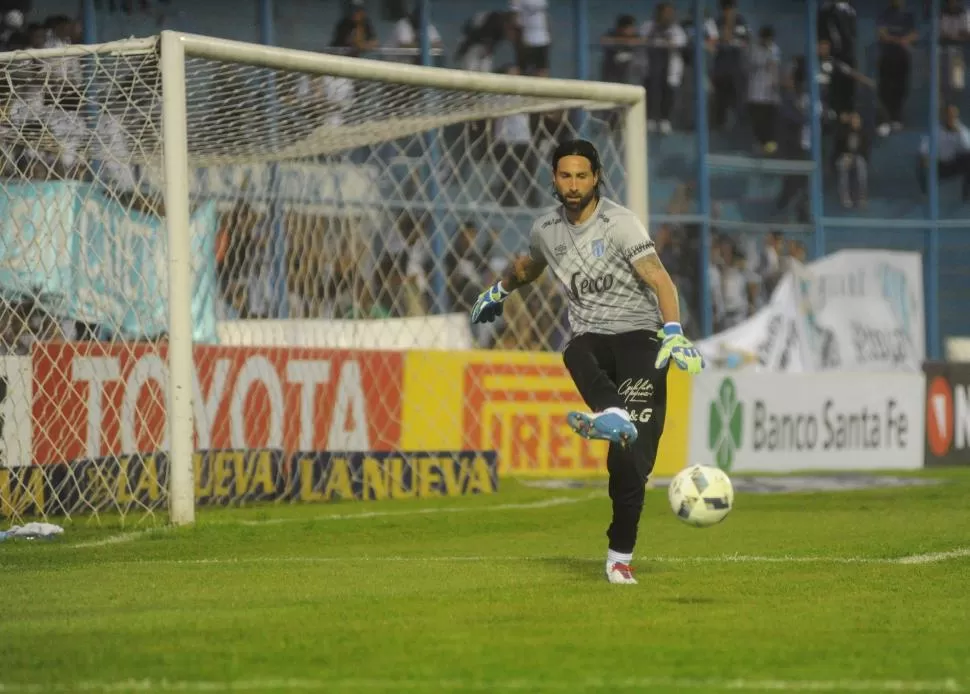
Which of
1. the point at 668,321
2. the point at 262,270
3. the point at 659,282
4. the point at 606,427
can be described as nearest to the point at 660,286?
the point at 659,282

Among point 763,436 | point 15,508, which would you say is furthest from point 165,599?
point 763,436

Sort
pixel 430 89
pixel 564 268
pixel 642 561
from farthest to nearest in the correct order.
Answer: pixel 430 89, pixel 642 561, pixel 564 268

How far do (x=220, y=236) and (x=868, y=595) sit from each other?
9710 millimetres

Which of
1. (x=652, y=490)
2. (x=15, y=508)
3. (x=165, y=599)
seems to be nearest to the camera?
(x=165, y=599)

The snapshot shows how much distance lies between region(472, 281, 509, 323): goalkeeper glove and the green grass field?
1.32 m

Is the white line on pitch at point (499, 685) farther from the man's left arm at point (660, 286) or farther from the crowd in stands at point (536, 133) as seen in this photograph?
the crowd in stands at point (536, 133)

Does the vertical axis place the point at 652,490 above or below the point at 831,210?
below

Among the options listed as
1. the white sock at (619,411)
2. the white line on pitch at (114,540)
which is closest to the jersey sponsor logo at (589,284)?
the white sock at (619,411)

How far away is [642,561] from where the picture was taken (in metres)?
9.57

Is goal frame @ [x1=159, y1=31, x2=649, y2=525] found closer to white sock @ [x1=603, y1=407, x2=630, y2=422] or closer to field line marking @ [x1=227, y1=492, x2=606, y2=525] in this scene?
field line marking @ [x1=227, y1=492, x2=606, y2=525]

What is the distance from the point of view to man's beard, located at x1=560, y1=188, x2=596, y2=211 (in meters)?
8.56

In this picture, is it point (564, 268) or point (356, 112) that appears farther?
point (356, 112)

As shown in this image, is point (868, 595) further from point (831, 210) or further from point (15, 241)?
point (831, 210)

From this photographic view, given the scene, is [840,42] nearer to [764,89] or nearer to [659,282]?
[764,89]
